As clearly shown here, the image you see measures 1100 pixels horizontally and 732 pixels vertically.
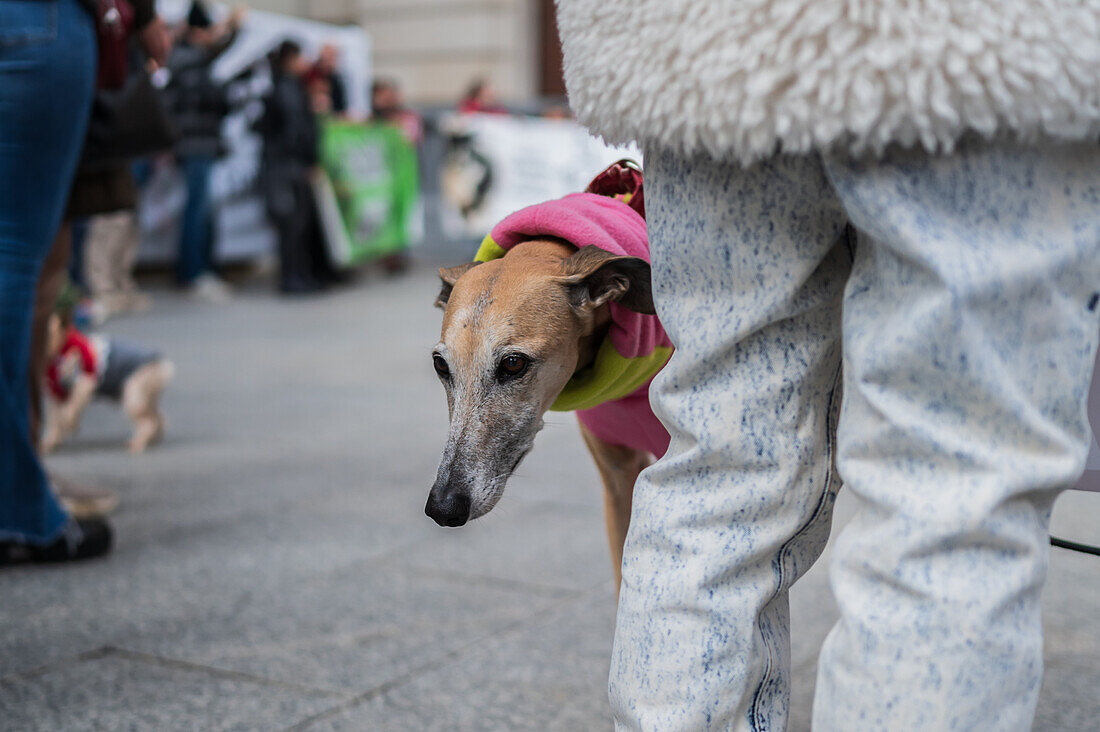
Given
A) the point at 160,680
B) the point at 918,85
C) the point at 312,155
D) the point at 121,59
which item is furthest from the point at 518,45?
the point at 918,85

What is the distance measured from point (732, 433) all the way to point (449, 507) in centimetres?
59

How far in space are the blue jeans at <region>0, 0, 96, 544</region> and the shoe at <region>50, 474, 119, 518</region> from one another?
1.41 ft

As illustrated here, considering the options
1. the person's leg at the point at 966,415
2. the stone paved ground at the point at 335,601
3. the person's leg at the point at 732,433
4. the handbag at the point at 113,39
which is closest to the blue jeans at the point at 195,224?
the stone paved ground at the point at 335,601

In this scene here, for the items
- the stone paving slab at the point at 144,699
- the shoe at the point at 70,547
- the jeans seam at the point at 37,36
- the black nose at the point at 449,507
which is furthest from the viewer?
the shoe at the point at 70,547

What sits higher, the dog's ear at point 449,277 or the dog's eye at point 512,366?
the dog's ear at point 449,277

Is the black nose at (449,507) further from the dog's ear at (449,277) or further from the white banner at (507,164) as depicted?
the white banner at (507,164)

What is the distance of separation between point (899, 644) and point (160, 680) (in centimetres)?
161

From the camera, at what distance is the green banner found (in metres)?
9.92

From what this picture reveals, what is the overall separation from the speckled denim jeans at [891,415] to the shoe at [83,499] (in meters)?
2.36

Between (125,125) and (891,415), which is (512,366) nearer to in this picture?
(891,415)

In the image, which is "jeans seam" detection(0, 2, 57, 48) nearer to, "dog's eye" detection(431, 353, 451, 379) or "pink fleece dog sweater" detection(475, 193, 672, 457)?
"pink fleece dog sweater" detection(475, 193, 672, 457)

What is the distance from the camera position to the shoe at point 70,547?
2.87 meters

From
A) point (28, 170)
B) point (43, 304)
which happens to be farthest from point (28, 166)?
point (43, 304)

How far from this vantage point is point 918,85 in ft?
3.23
